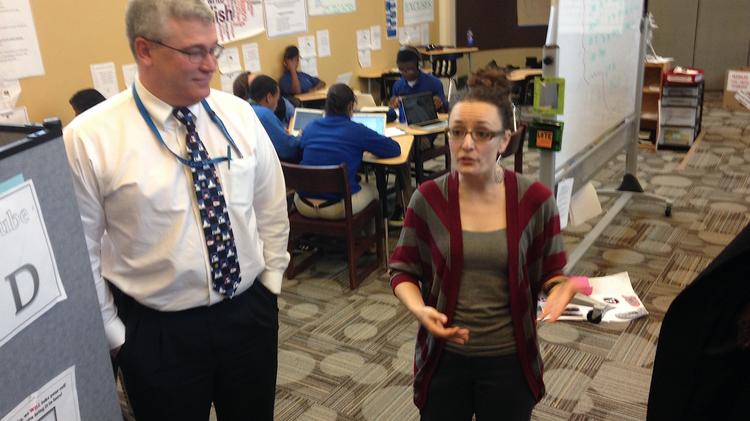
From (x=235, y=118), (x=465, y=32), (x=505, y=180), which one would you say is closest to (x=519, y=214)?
(x=505, y=180)

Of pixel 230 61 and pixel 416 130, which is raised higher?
pixel 230 61

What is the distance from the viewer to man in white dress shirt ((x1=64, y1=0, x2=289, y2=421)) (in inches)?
52.0

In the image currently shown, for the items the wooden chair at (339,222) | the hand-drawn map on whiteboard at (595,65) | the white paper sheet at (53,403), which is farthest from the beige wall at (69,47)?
the white paper sheet at (53,403)

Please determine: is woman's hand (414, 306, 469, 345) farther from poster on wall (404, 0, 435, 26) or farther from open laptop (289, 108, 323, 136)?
poster on wall (404, 0, 435, 26)

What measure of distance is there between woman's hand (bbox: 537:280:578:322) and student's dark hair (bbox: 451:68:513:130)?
42cm

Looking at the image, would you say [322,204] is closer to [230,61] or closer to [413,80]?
[413,80]

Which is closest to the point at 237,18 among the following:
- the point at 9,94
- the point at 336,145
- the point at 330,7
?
the point at 330,7

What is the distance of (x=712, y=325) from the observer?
0.87 metres

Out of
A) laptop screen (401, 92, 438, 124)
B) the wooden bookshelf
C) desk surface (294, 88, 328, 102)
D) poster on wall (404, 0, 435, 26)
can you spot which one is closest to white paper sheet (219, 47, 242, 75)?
desk surface (294, 88, 328, 102)

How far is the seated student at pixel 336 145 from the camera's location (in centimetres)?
356

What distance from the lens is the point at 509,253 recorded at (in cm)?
145

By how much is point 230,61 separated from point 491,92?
415 cm

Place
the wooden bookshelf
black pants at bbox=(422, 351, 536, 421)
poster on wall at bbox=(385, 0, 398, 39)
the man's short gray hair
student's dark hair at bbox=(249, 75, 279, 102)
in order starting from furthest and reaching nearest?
poster on wall at bbox=(385, 0, 398, 39)
the wooden bookshelf
student's dark hair at bbox=(249, 75, 279, 102)
black pants at bbox=(422, 351, 536, 421)
the man's short gray hair

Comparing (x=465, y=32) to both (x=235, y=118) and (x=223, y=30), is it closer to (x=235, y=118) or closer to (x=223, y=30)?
(x=223, y=30)
